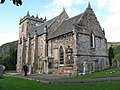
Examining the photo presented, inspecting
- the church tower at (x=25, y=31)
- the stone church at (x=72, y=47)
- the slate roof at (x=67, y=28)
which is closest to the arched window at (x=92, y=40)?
the stone church at (x=72, y=47)

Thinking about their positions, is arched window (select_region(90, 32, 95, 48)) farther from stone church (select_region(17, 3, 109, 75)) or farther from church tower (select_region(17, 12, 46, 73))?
church tower (select_region(17, 12, 46, 73))

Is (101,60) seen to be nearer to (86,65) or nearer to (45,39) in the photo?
(86,65)

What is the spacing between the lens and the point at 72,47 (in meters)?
26.3

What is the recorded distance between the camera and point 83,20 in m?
28.0

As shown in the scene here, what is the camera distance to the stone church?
85.4ft

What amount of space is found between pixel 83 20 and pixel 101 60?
27.8 ft

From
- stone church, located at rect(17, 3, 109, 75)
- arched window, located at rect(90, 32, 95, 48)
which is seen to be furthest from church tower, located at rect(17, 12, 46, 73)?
arched window, located at rect(90, 32, 95, 48)

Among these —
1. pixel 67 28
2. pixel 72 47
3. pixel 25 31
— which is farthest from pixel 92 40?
pixel 25 31

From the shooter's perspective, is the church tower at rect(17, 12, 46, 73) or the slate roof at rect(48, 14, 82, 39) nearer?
the slate roof at rect(48, 14, 82, 39)

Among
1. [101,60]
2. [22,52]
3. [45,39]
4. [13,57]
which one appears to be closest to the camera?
[101,60]

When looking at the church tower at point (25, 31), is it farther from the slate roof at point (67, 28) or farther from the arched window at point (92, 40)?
the arched window at point (92, 40)

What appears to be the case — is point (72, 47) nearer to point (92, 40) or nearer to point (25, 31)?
point (92, 40)

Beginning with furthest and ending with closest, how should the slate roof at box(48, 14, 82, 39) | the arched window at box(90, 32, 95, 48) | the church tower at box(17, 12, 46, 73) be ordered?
the church tower at box(17, 12, 46, 73)
the arched window at box(90, 32, 95, 48)
the slate roof at box(48, 14, 82, 39)

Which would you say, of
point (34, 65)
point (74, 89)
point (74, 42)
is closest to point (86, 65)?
point (74, 42)
